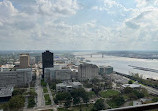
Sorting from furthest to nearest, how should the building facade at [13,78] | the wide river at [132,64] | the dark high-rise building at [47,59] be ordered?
the wide river at [132,64] < the dark high-rise building at [47,59] < the building facade at [13,78]

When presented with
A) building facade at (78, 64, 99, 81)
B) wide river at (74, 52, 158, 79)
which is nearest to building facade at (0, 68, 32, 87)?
building facade at (78, 64, 99, 81)

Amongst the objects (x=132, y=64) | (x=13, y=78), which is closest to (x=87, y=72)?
(x=13, y=78)

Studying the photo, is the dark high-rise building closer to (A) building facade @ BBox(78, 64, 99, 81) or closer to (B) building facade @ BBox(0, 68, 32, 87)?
(B) building facade @ BBox(0, 68, 32, 87)

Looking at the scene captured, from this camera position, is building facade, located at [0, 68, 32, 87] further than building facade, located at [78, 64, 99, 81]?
No

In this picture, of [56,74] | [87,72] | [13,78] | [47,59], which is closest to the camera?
[13,78]

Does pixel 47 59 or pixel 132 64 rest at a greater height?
pixel 47 59

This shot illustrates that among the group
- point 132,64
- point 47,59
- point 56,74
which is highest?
point 47,59

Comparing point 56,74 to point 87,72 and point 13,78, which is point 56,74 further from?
point 13,78

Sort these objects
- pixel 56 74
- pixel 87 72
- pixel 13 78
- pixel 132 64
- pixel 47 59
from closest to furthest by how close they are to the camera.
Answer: pixel 13 78 < pixel 56 74 < pixel 87 72 < pixel 47 59 < pixel 132 64

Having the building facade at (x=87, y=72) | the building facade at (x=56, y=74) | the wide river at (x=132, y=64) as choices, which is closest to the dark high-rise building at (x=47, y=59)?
the building facade at (x=56, y=74)

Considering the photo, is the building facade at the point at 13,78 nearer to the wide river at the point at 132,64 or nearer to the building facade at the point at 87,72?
the building facade at the point at 87,72

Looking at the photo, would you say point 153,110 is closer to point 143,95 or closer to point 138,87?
point 143,95

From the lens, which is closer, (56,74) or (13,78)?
(13,78)
